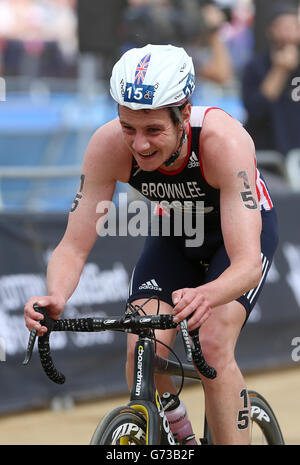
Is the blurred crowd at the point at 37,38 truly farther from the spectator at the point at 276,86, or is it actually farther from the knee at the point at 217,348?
the knee at the point at 217,348

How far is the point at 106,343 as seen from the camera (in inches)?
260

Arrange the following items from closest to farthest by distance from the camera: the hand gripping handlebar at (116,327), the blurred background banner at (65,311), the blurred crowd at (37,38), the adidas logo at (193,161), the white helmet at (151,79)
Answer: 1. the hand gripping handlebar at (116,327)
2. the white helmet at (151,79)
3. the adidas logo at (193,161)
4. the blurred background banner at (65,311)
5. the blurred crowd at (37,38)

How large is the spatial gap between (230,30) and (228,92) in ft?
4.99

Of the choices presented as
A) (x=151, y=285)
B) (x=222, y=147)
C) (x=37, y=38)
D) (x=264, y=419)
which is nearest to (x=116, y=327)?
(x=151, y=285)

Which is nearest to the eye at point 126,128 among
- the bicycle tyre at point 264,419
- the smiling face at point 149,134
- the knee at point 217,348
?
the smiling face at point 149,134

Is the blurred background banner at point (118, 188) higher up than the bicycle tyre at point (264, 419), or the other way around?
the blurred background banner at point (118, 188)

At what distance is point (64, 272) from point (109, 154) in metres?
0.56

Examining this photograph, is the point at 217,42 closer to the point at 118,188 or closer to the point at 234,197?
the point at 118,188

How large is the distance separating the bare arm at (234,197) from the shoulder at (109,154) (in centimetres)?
36

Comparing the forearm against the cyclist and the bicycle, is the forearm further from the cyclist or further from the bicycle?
the bicycle

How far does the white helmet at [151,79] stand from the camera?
11.0ft

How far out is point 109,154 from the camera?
3.81 metres

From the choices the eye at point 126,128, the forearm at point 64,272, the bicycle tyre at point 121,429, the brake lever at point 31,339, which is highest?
the eye at point 126,128

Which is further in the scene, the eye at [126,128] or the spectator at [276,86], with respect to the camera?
the spectator at [276,86]
